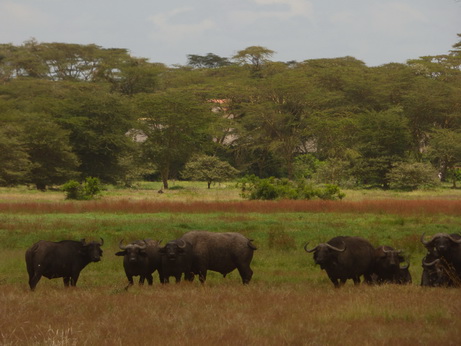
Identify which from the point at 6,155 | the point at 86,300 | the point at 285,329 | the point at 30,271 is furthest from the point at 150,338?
the point at 6,155

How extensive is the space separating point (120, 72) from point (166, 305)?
246 feet

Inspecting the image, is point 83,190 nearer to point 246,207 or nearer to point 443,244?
point 246,207

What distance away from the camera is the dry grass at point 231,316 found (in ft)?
25.8

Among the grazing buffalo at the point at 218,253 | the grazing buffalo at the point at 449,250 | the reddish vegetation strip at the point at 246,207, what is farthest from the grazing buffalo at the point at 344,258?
the reddish vegetation strip at the point at 246,207

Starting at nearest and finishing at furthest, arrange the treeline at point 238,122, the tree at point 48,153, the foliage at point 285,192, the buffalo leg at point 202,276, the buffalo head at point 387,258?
the buffalo head at point 387,258 → the buffalo leg at point 202,276 → the foliage at point 285,192 → the tree at point 48,153 → the treeline at point 238,122

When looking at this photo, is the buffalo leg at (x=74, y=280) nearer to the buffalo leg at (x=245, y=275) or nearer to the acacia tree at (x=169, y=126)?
the buffalo leg at (x=245, y=275)

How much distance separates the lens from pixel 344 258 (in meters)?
12.6

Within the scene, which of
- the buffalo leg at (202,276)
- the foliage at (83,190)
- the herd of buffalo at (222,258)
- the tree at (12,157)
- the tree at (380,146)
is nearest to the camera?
the herd of buffalo at (222,258)

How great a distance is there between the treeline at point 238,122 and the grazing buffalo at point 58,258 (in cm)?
3488

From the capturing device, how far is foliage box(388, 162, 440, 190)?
54625 millimetres

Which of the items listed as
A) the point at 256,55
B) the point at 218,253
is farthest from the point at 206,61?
the point at 218,253

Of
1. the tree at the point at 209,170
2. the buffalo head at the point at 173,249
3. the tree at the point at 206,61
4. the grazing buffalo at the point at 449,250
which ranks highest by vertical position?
the tree at the point at 206,61

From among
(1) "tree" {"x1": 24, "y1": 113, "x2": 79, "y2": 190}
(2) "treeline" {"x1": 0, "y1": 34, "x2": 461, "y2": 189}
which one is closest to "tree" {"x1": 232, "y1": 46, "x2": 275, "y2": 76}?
(2) "treeline" {"x1": 0, "y1": 34, "x2": 461, "y2": 189}

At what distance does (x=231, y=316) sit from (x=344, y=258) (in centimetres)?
416
